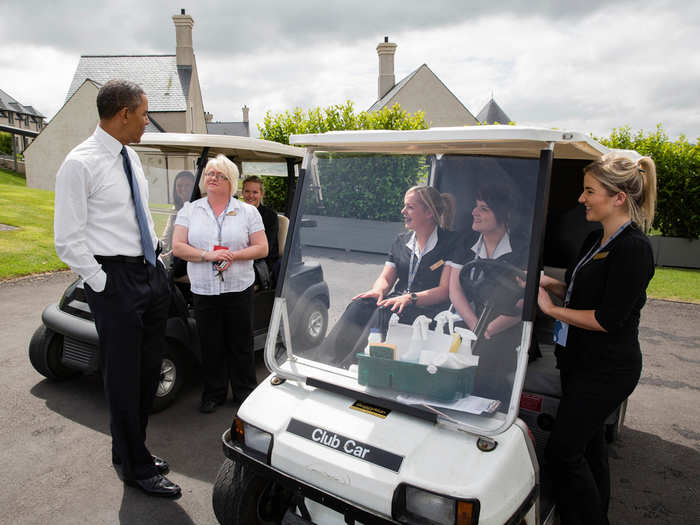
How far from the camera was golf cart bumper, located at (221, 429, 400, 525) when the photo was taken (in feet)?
5.26

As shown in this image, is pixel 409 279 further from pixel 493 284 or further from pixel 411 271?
pixel 493 284

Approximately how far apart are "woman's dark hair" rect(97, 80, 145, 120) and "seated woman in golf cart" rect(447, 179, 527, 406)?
1704 millimetres

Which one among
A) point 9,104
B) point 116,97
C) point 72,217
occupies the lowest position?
point 72,217

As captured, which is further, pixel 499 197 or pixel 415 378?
pixel 499 197

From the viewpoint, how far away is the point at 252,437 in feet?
6.35

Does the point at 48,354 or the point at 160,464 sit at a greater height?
the point at 48,354

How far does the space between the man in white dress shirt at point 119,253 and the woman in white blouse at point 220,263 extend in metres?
0.64

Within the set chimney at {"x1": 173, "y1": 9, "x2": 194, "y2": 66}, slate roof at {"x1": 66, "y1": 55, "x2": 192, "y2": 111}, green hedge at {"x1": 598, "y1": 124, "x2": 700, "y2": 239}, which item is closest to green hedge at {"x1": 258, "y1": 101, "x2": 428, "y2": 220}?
green hedge at {"x1": 598, "y1": 124, "x2": 700, "y2": 239}

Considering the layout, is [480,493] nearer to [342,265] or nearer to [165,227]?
[342,265]

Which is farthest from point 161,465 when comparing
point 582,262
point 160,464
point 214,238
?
point 582,262

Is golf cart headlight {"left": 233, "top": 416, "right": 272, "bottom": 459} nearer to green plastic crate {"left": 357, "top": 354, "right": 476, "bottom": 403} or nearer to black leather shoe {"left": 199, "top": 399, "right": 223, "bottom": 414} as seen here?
green plastic crate {"left": 357, "top": 354, "right": 476, "bottom": 403}

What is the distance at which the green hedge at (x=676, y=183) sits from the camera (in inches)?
415

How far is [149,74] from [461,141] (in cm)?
3461

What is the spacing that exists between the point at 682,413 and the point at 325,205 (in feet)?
11.3
